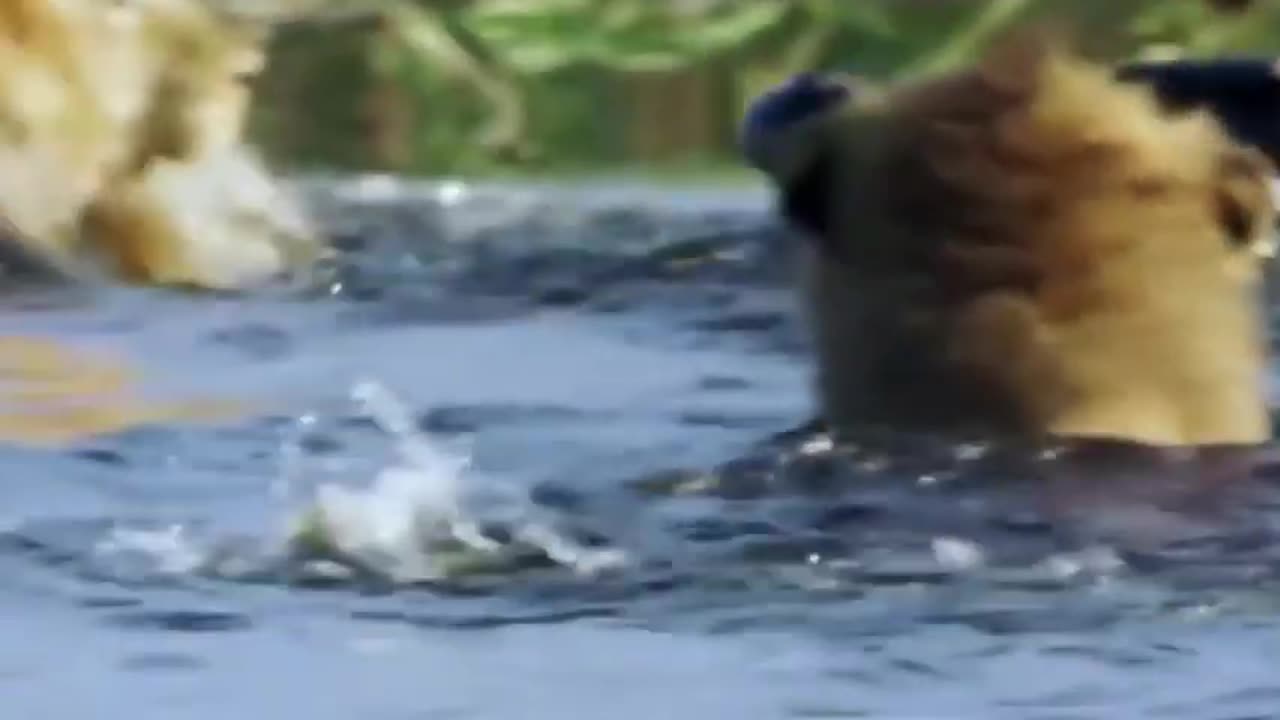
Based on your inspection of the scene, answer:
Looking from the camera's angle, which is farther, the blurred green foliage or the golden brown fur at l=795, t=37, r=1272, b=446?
the blurred green foliage

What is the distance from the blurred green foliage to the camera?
14.9m

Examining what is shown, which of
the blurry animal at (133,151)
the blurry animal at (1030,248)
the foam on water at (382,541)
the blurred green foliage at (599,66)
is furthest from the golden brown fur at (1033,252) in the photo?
the blurred green foliage at (599,66)

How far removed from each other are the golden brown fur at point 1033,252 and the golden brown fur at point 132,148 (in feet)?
17.5

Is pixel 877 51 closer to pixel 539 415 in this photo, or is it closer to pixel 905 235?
pixel 539 415

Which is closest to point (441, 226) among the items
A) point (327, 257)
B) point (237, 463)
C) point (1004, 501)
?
point (327, 257)

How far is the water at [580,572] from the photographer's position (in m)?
4.03

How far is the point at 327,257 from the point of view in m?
11.3

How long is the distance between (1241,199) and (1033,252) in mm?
394

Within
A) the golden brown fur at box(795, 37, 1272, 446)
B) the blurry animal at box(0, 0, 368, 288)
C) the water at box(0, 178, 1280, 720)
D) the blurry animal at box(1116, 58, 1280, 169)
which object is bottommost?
the water at box(0, 178, 1280, 720)

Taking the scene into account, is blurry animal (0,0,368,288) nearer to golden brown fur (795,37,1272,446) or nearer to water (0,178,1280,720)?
A: water (0,178,1280,720)

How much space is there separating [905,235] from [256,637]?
1.57 m

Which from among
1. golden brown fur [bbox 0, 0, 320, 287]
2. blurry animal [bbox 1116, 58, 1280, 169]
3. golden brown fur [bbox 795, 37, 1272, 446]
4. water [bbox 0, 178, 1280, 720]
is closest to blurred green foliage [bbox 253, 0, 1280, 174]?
golden brown fur [bbox 0, 0, 320, 287]

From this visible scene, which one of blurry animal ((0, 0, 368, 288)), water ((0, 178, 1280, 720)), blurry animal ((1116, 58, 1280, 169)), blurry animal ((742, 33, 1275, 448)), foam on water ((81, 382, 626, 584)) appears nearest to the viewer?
water ((0, 178, 1280, 720))

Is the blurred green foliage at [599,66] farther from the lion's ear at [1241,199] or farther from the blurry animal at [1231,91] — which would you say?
the lion's ear at [1241,199]
